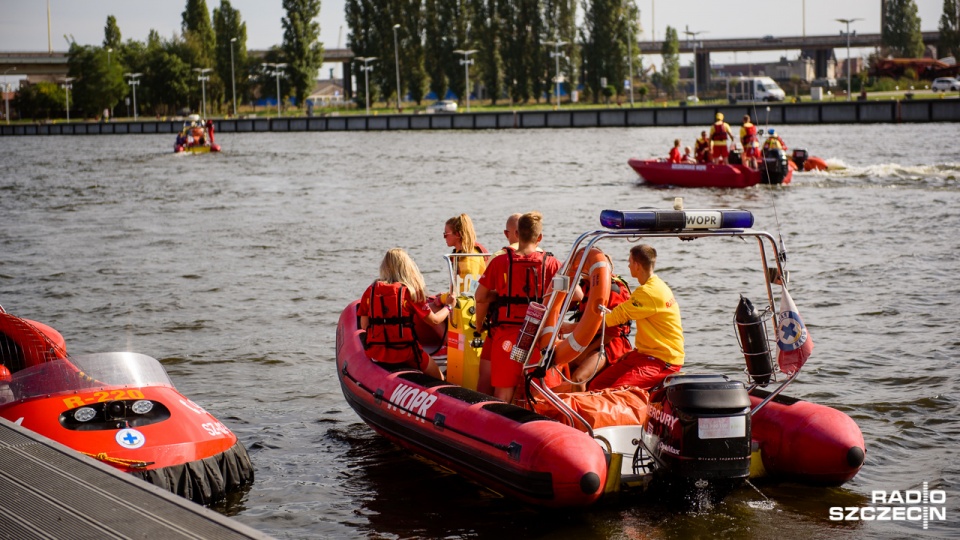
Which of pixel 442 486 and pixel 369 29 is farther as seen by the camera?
pixel 369 29

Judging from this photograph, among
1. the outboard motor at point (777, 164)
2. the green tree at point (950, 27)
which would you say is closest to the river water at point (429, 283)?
the outboard motor at point (777, 164)

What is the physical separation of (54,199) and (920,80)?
7132cm

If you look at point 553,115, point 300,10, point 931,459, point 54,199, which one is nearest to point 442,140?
point 553,115

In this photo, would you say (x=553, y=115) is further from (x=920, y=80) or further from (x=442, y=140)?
(x=920, y=80)

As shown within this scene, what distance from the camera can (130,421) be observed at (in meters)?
7.22

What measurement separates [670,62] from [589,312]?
4132 inches

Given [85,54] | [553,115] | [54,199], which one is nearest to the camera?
[54,199]

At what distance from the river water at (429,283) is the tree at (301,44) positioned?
58399mm

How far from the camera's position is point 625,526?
280 inches

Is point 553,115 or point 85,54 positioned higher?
point 85,54

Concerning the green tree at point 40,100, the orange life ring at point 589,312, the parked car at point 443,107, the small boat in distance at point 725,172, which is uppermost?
the green tree at point 40,100

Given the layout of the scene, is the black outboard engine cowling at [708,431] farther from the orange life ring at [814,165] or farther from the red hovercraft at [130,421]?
the orange life ring at [814,165]

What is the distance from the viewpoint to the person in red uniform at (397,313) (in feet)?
27.0

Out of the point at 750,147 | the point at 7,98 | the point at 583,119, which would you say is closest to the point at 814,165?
the point at 750,147
